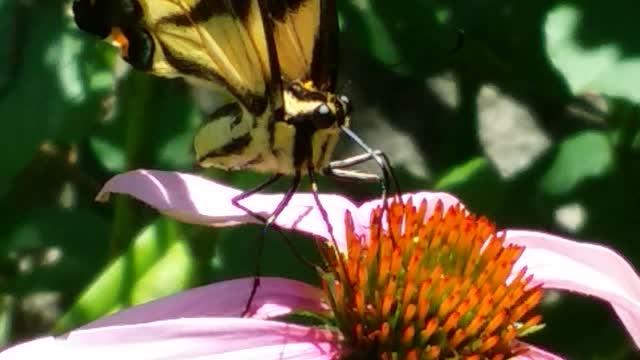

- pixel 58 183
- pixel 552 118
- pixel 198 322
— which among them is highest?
pixel 552 118

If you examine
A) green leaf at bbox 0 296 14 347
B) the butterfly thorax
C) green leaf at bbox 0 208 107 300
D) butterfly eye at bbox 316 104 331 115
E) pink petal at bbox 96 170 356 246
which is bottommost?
green leaf at bbox 0 296 14 347

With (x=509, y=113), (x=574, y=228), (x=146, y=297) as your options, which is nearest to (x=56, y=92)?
(x=146, y=297)

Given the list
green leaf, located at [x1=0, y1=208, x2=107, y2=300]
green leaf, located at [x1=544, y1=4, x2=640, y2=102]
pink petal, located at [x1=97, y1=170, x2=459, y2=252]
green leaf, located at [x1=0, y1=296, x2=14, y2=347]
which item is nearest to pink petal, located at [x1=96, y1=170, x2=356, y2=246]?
pink petal, located at [x1=97, y1=170, x2=459, y2=252]

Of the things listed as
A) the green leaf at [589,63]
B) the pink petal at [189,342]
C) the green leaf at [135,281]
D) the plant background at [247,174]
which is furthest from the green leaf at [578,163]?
the pink petal at [189,342]

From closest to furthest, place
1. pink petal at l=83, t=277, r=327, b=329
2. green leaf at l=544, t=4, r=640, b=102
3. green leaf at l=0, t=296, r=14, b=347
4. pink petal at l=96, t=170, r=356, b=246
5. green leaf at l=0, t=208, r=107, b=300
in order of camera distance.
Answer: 1. pink petal at l=83, t=277, r=327, b=329
2. pink petal at l=96, t=170, r=356, b=246
3. green leaf at l=544, t=4, r=640, b=102
4. green leaf at l=0, t=208, r=107, b=300
5. green leaf at l=0, t=296, r=14, b=347

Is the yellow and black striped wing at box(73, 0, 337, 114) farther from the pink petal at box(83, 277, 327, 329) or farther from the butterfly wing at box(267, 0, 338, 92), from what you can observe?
the pink petal at box(83, 277, 327, 329)

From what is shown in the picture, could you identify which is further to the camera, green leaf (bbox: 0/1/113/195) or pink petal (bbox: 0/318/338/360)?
green leaf (bbox: 0/1/113/195)

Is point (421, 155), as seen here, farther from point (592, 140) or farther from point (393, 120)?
point (592, 140)

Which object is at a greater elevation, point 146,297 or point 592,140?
point 592,140
